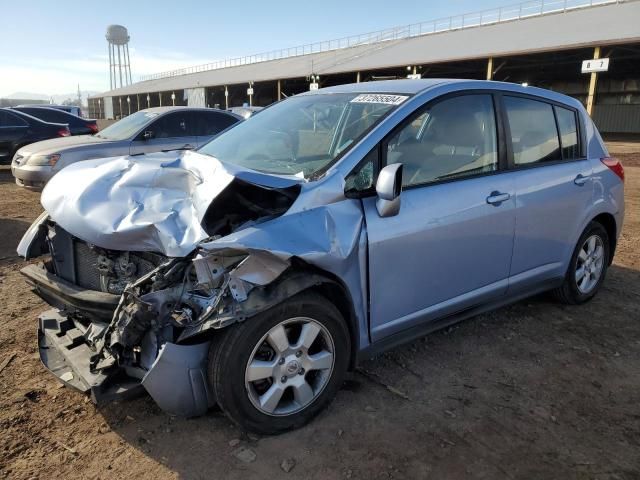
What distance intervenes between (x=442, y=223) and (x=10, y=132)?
471 inches

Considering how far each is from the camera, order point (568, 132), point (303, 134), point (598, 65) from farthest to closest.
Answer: point (598, 65) → point (568, 132) → point (303, 134)

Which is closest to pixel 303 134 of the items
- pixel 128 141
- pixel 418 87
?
pixel 418 87

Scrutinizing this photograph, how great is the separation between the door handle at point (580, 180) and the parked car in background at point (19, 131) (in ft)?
38.2

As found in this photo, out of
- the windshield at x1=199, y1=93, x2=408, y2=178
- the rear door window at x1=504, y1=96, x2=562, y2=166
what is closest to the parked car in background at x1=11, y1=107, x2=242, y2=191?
the windshield at x1=199, y1=93, x2=408, y2=178

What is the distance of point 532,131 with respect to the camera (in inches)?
151

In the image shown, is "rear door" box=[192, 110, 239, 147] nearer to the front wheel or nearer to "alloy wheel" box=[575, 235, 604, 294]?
"alloy wheel" box=[575, 235, 604, 294]

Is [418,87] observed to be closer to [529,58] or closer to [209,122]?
[209,122]

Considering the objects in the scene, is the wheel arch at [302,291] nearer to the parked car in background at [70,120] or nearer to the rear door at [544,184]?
the rear door at [544,184]

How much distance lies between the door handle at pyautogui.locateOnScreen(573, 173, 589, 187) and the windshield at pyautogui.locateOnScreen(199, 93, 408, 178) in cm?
178

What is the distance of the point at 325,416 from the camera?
9.29 feet

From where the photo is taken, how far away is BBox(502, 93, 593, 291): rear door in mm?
3617

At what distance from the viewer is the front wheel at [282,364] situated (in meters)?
2.39

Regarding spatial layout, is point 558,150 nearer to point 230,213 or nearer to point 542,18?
point 230,213

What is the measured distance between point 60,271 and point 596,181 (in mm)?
4079
